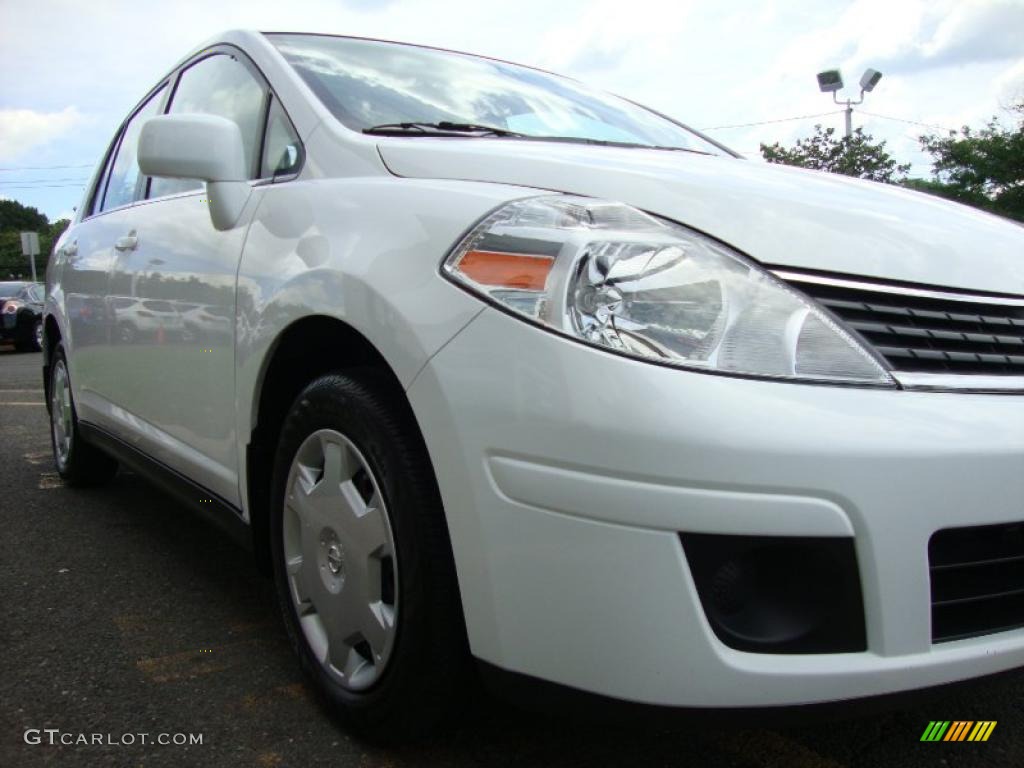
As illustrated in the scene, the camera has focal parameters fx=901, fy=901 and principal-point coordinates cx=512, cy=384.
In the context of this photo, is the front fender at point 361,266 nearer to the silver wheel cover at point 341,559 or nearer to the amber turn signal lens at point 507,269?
the amber turn signal lens at point 507,269

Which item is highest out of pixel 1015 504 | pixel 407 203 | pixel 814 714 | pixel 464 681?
pixel 407 203

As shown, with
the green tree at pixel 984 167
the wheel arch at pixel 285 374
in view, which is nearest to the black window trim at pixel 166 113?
the wheel arch at pixel 285 374

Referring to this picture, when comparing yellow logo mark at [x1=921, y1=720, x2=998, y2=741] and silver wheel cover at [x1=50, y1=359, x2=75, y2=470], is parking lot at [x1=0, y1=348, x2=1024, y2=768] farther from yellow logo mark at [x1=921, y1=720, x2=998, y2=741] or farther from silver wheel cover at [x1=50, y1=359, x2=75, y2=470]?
silver wheel cover at [x1=50, y1=359, x2=75, y2=470]

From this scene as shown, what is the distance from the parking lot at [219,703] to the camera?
1.77 metres

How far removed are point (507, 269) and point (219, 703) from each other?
1238 mm

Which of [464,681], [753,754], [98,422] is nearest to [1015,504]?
[753,754]

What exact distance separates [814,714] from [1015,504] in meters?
0.44

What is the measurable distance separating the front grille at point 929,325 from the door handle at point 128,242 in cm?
220

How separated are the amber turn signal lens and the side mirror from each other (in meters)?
0.97

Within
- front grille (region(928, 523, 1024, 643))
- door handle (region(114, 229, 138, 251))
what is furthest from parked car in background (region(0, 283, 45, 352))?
front grille (region(928, 523, 1024, 643))

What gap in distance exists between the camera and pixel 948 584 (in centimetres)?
136

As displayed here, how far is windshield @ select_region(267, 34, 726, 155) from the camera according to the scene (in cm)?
225

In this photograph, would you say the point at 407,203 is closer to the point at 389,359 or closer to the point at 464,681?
the point at 389,359

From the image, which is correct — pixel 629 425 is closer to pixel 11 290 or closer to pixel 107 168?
pixel 107 168
